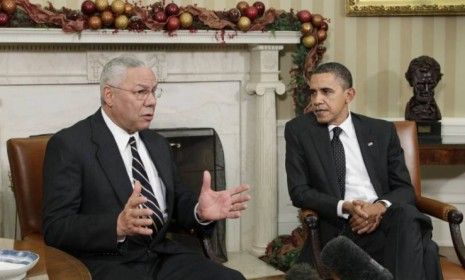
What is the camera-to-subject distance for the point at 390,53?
14.4ft

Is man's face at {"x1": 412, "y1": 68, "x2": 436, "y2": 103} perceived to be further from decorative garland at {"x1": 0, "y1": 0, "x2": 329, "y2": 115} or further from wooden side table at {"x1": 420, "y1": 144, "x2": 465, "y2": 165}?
decorative garland at {"x1": 0, "y1": 0, "x2": 329, "y2": 115}

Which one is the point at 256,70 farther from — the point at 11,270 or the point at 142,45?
the point at 11,270

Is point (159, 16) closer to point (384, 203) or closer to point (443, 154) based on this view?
point (384, 203)

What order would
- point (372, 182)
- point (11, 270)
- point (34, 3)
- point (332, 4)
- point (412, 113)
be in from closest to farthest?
point (11, 270) → point (372, 182) → point (34, 3) → point (412, 113) → point (332, 4)

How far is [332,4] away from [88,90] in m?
1.82

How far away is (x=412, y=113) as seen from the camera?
159 inches

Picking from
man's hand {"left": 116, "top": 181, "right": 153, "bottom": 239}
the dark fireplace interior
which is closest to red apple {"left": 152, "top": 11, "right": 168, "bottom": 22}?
the dark fireplace interior

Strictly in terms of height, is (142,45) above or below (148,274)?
above

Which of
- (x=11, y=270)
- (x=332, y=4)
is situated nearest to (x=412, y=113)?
(x=332, y=4)

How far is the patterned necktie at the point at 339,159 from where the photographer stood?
9.37ft

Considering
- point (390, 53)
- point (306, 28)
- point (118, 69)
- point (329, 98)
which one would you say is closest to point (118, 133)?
point (118, 69)

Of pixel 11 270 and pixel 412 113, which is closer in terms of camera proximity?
pixel 11 270

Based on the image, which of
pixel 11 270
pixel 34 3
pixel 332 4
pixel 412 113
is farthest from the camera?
pixel 332 4

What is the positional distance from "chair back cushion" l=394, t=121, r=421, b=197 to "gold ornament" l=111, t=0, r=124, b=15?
1712mm
